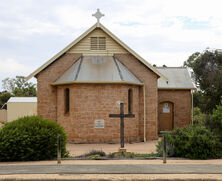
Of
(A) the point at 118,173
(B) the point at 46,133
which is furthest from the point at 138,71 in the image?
(A) the point at 118,173

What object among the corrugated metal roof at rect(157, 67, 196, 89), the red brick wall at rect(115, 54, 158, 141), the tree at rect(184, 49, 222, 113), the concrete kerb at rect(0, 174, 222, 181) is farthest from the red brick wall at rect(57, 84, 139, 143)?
the tree at rect(184, 49, 222, 113)

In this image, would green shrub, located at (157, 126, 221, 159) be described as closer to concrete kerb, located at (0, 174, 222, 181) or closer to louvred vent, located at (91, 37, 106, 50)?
concrete kerb, located at (0, 174, 222, 181)

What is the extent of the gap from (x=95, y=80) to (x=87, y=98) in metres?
1.17

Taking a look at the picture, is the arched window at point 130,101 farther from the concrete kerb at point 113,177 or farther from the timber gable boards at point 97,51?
the concrete kerb at point 113,177

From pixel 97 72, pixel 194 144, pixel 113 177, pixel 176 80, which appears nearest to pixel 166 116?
pixel 176 80

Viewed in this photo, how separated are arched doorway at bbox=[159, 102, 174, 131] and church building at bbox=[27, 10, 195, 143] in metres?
4.98

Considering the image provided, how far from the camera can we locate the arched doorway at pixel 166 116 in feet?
90.7

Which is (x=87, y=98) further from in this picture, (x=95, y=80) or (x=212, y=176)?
(x=212, y=176)

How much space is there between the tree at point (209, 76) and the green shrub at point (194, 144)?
20.9 meters

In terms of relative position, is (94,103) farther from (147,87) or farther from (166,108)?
(166,108)

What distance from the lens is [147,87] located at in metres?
22.8

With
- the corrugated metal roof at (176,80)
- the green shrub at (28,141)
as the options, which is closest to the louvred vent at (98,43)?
the corrugated metal roof at (176,80)

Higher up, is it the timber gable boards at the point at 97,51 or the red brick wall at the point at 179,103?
the timber gable boards at the point at 97,51

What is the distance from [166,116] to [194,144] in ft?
48.2
